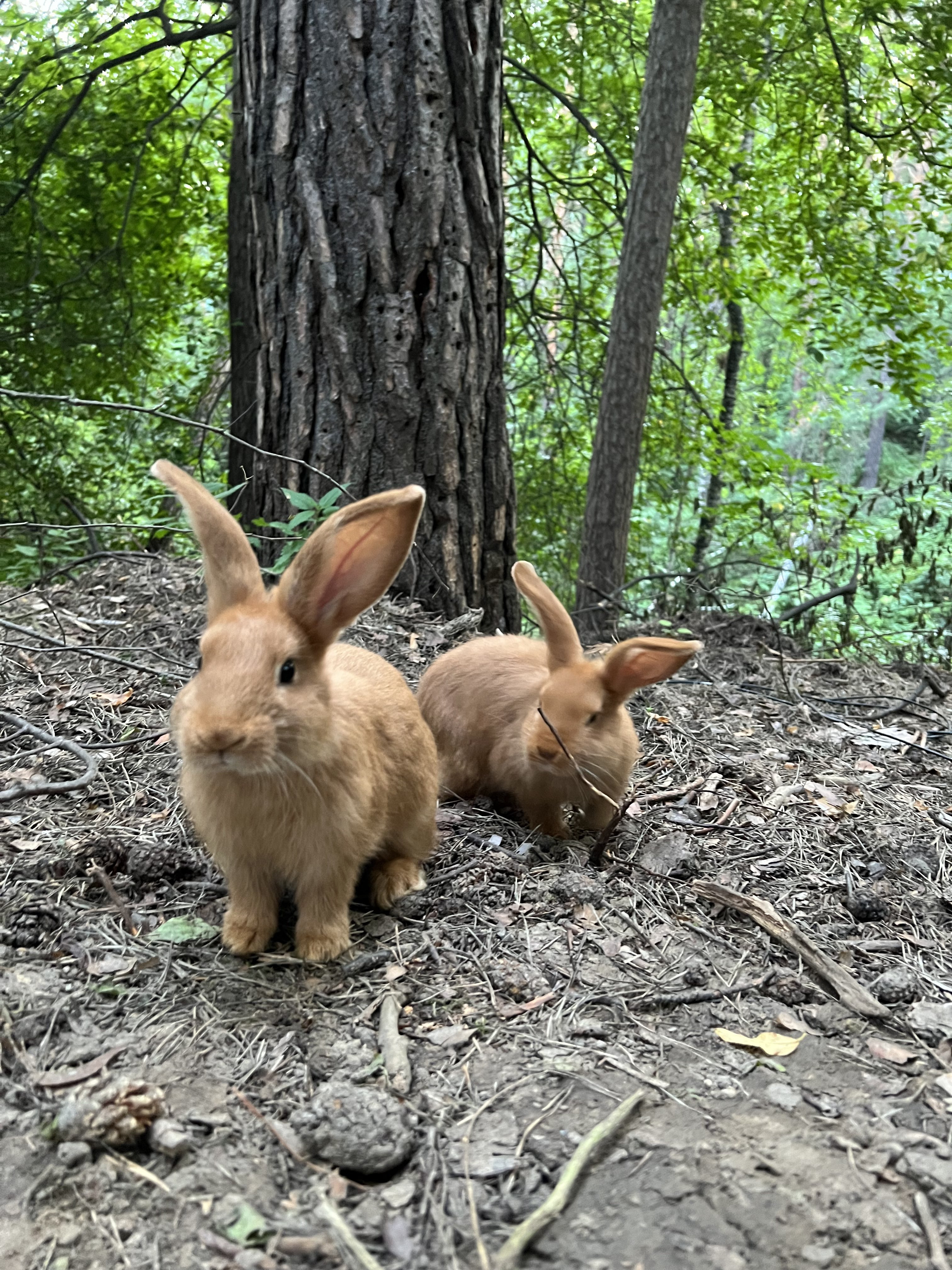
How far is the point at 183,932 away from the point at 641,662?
175cm

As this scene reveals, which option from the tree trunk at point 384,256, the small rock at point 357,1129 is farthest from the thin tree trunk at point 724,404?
the small rock at point 357,1129

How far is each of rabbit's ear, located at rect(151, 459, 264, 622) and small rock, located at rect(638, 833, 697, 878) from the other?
1.60m

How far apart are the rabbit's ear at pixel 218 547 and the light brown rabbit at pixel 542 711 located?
1.29m

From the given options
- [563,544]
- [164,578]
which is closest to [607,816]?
[164,578]

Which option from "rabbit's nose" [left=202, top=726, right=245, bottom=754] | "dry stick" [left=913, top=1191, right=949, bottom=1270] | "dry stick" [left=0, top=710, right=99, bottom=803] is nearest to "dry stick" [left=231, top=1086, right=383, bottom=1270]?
"rabbit's nose" [left=202, top=726, right=245, bottom=754]

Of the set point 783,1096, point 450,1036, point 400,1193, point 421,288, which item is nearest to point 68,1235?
point 400,1193

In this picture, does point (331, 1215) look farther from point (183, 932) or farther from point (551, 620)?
point (551, 620)

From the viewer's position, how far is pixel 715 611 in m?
6.31

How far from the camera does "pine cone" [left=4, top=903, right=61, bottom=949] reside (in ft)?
8.42

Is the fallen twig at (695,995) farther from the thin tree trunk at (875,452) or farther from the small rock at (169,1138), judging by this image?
the thin tree trunk at (875,452)

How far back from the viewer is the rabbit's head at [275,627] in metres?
2.15

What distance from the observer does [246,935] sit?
2598 millimetres

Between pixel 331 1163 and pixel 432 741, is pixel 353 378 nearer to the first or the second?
pixel 432 741

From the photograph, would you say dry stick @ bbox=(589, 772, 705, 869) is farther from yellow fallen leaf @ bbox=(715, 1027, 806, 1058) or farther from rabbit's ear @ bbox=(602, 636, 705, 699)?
yellow fallen leaf @ bbox=(715, 1027, 806, 1058)
